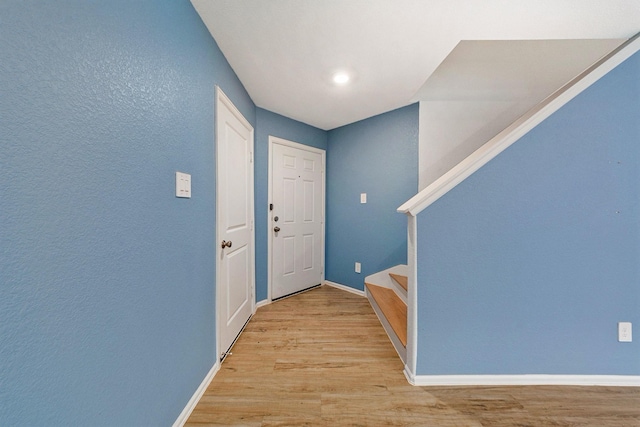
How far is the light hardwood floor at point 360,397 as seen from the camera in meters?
1.21

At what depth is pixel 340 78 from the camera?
1.96 meters

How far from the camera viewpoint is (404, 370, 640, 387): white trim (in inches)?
56.3

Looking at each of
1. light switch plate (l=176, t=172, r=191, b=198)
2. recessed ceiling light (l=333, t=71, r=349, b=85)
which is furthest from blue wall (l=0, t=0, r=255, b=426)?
recessed ceiling light (l=333, t=71, r=349, b=85)

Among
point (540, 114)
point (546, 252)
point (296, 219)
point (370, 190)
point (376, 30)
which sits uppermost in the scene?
point (376, 30)

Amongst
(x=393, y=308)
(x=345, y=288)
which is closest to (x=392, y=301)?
(x=393, y=308)

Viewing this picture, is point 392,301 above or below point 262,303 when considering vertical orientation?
above

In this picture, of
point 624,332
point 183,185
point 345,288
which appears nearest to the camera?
point 183,185

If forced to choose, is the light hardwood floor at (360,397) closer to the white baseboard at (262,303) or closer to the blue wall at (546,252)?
the blue wall at (546,252)

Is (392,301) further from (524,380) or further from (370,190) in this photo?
(370,190)

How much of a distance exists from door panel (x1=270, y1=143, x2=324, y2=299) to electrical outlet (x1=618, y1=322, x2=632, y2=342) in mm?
2601

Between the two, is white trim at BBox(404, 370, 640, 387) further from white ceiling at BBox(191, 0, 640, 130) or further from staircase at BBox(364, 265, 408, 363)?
white ceiling at BBox(191, 0, 640, 130)

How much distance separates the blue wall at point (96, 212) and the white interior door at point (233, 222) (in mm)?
350

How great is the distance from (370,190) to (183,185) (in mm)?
2160

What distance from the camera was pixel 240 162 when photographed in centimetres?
204
